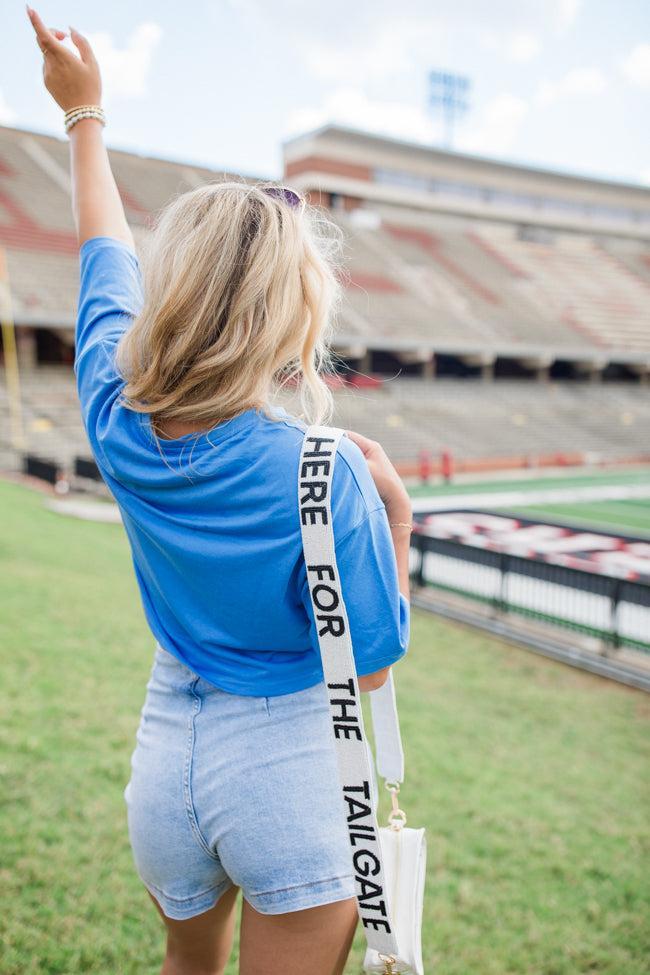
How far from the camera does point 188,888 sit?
118 cm

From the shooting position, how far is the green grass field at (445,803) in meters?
2.47

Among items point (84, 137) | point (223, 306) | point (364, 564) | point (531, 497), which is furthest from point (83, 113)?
point (531, 497)

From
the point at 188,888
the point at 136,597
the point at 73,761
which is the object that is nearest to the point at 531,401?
the point at 136,597

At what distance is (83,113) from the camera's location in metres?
1.45

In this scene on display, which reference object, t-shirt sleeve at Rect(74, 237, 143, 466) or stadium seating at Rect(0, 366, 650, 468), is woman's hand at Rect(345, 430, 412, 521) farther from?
stadium seating at Rect(0, 366, 650, 468)

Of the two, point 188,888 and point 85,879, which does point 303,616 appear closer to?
point 188,888

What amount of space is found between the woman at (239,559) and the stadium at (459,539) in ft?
0.76

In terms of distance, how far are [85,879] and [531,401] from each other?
1121 inches

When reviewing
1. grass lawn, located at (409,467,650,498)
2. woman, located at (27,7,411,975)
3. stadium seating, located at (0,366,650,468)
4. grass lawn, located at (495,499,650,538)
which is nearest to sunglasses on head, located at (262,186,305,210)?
woman, located at (27,7,411,975)

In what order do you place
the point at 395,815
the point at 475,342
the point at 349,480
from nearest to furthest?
the point at 349,480 → the point at 395,815 → the point at 475,342

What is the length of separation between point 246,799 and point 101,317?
31.3 inches

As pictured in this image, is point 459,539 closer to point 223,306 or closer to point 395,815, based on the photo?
point 395,815

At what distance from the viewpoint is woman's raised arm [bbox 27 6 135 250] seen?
138 cm

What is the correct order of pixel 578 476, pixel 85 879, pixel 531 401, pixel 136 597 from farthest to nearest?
pixel 531 401
pixel 578 476
pixel 136 597
pixel 85 879
